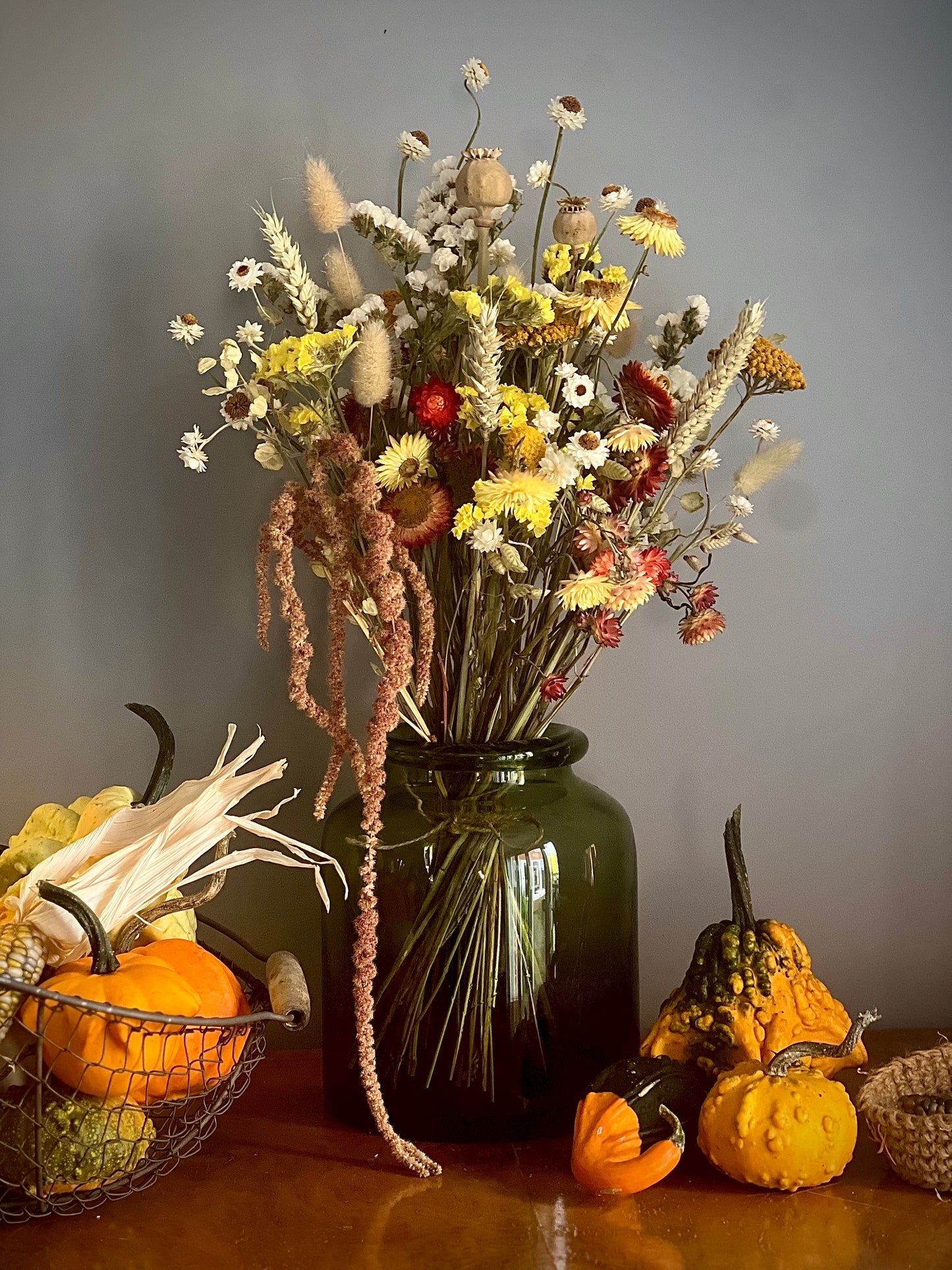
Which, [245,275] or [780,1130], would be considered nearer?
[780,1130]

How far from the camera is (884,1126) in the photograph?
84 centimetres

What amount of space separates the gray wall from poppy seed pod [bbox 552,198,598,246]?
209mm

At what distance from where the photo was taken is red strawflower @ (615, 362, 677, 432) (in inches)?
34.4

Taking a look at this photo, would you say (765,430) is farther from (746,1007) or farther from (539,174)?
(746,1007)

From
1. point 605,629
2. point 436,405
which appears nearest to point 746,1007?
point 605,629

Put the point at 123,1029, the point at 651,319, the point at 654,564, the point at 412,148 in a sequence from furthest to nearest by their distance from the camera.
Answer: the point at 651,319 → the point at 412,148 → the point at 654,564 → the point at 123,1029

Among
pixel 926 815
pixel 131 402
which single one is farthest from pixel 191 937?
pixel 926 815

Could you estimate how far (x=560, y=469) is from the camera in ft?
2.70

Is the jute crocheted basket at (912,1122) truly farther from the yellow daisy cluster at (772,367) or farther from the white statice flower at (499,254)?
the white statice flower at (499,254)

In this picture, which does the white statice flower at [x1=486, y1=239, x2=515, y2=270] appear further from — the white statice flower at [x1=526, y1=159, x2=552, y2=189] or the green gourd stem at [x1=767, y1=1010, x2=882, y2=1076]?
the green gourd stem at [x1=767, y1=1010, x2=882, y2=1076]

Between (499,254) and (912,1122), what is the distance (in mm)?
765

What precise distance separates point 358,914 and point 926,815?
0.64 meters

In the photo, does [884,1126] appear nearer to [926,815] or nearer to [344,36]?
[926,815]

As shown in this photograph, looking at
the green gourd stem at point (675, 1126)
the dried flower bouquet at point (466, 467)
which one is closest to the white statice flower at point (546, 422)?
the dried flower bouquet at point (466, 467)
